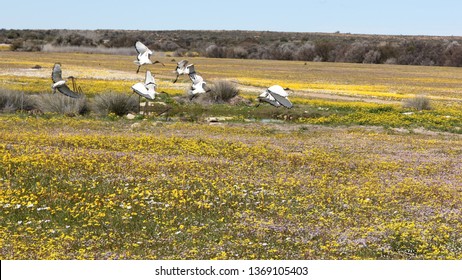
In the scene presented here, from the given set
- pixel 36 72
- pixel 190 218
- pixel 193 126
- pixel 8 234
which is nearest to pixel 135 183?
pixel 190 218

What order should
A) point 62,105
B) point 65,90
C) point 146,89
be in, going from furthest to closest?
1. point 62,105
2. point 65,90
3. point 146,89

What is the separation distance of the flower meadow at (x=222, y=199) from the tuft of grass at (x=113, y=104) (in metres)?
6.89

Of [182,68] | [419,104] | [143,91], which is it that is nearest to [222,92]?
[182,68]

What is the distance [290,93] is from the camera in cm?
3619

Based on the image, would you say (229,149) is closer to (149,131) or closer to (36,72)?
(149,131)

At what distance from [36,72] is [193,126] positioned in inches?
1074

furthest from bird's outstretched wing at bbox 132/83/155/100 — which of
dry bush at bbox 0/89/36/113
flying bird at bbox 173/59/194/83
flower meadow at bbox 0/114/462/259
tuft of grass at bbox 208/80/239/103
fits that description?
tuft of grass at bbox 208/80/239/103

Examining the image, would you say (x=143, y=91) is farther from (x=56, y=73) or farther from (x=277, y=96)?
(x=277, y=96)

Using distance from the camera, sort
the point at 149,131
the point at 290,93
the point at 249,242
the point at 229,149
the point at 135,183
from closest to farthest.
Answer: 1. the point at 249,242
2. the point at 135,183
3. the point at 229,149
4. the point at 149,131
5. the point at 290,93

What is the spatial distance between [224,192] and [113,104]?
15079 mm

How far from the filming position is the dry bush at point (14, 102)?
25.5m

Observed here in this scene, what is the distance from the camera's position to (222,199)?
1074 cm

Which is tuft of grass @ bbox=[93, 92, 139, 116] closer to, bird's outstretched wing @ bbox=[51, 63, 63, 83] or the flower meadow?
bird's outstretched wing @ bbox=[51, 63, 63, 83]

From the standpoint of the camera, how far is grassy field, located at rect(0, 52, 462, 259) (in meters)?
8.30
